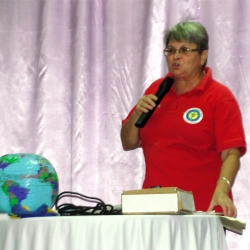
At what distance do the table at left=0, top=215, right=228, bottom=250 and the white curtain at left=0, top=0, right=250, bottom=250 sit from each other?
126 centimetres

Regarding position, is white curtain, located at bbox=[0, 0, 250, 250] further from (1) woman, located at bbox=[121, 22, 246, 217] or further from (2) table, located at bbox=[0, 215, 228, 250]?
(2) table, located at bbox=[0, 215, 228, 250]

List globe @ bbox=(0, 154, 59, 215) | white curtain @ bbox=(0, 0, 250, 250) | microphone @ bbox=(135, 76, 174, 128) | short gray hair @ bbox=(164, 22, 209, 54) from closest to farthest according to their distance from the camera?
1. globe @ bbox=(0, 154, 59, 215)
2. microphone @ bbox=(135, 76, 174, 128)
3. short gray hair @ bbox=(164, 22, 209, 54)
4. white curtain @ bbox=(0, 0, 250, 250)

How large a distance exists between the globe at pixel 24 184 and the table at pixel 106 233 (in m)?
0.06

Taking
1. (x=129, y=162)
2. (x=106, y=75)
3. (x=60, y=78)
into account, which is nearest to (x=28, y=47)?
(x=60, y=78)

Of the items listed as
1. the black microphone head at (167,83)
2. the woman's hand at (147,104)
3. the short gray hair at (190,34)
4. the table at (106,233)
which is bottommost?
the table at (106,233)

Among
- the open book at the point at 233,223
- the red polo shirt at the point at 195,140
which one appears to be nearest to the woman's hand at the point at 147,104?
the red polo shirt at the point at 195,140

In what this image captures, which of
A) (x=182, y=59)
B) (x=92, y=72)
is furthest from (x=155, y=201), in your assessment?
(x=92, y=72)

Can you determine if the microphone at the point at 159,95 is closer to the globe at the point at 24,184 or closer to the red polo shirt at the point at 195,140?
the red polo shirt at the point at 195,140

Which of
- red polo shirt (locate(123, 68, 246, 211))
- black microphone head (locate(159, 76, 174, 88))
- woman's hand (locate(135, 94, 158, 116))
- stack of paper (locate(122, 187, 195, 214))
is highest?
black microphone head (locate(159, 76, 174, 88))

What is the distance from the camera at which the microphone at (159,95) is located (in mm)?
1938

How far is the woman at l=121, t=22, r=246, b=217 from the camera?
2.04 metres

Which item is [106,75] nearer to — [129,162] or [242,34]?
[129,162]

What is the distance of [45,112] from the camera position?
9.20 feet

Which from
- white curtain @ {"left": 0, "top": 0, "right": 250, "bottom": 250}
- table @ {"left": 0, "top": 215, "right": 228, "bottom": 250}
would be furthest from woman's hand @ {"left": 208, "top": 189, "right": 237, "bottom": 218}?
white curtain @ {"left": 0, "top": 0, "right": 250, "bottom": 250}
